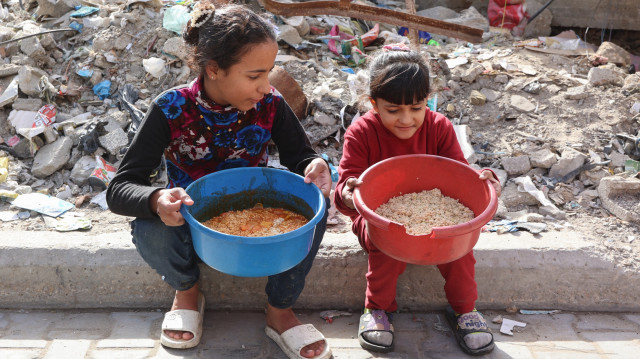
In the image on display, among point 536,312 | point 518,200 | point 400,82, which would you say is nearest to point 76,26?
point 400,82

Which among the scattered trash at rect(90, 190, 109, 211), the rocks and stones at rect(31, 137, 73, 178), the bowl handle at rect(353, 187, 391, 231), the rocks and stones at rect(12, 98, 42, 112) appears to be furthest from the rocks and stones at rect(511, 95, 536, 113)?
the rocks and stones at rect(12, 98, 42, 112)

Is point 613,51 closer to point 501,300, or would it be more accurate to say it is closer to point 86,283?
point 501,300


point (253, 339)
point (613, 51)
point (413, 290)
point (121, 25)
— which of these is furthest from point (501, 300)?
point (121, 25)

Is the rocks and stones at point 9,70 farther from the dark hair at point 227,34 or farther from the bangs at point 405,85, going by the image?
the bangs at point 405,85

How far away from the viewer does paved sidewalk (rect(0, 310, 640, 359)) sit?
2352 millimetres

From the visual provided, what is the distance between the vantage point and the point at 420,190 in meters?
2.49

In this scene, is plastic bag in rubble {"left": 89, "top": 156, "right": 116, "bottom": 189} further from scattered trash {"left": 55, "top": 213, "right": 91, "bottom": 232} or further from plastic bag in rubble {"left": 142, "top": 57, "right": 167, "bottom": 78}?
plastic bag in rubble {"left": 142, "top": 57, "right": 167, "bottom": 78}

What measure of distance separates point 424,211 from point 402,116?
412 mm

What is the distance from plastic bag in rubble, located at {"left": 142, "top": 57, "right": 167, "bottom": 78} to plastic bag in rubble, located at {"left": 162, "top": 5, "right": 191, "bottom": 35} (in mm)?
337

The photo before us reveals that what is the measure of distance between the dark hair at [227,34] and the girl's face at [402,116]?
0.58 metres

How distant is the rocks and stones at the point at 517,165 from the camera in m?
3.41

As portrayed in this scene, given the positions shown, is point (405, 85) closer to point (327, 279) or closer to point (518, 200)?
point (327, 279)

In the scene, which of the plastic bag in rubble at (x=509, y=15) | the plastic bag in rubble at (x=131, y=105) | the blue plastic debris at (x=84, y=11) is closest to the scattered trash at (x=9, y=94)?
the plastic bag in rubble at (x=131, y=105)

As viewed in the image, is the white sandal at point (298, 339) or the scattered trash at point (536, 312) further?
the scattered trash at point (536, 312)
